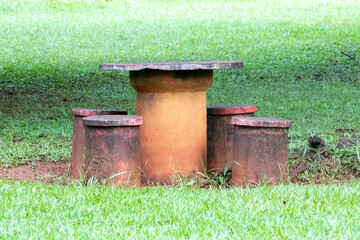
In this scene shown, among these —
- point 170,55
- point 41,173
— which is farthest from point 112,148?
point 170,55

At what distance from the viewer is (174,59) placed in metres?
14.4

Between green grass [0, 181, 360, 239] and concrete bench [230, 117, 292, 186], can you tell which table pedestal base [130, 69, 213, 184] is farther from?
green grass [0, 181, 360, 239]

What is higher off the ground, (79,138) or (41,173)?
(79,138)

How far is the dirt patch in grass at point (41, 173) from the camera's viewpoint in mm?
5613

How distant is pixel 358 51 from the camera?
14578 millimetres

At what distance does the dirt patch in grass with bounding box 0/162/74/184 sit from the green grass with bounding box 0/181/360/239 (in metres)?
0.79

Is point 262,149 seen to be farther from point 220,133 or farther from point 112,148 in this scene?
point 112,148

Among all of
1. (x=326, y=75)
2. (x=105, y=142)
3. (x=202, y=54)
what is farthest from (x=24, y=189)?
(x=202, y=54)

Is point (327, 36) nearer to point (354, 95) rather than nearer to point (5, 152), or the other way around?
point (354, 95)

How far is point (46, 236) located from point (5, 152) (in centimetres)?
329

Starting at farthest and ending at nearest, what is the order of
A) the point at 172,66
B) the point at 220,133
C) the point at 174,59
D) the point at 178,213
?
1. the point at 174,59
2. the point at 220,133
3. the point at 172,66
4. the point at 178,213

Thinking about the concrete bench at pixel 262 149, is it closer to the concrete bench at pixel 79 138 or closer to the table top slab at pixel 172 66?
the table top slab at pixel 172 66

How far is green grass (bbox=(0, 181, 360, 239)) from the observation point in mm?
3521

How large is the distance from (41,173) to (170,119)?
1.44 m
